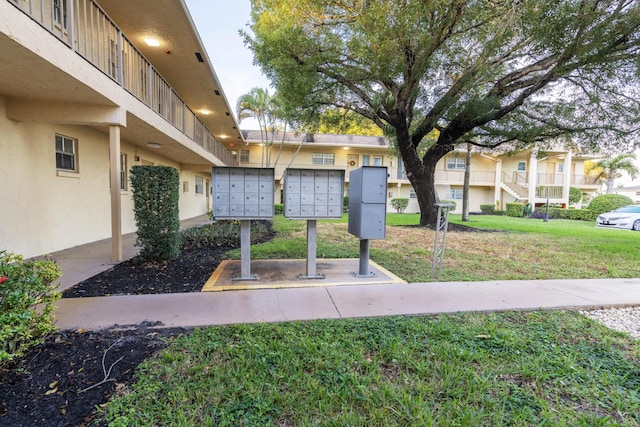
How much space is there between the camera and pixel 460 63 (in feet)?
30.9

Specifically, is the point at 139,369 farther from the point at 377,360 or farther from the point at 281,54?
the point at 281,54

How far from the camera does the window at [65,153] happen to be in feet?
22.4

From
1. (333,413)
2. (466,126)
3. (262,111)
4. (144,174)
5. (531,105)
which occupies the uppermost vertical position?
(262,111)

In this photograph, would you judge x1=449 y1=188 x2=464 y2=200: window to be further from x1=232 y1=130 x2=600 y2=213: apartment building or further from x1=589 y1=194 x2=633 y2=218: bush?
x1=589 y1=194 x2=633 y2=218: bush

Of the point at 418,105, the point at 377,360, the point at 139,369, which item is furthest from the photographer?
the point at 418,105

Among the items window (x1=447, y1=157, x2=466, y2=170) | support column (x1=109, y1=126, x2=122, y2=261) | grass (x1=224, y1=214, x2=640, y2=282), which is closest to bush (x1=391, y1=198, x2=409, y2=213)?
window (x1=447, y1=157, x2=466, y2=170)

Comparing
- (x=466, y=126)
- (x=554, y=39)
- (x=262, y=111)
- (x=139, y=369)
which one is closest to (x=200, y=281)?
(x=139, y=369)

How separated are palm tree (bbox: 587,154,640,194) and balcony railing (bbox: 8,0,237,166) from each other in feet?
105

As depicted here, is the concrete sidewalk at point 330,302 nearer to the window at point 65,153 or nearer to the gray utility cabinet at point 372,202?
the gray utility cabinet at point 372,202

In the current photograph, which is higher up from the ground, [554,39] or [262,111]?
[262,111]

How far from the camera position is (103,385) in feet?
7.09

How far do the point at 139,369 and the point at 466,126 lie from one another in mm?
11219

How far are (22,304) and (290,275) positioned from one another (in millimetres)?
3258

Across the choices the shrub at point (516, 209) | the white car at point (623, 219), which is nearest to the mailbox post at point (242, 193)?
the white car at point (623, 219)
